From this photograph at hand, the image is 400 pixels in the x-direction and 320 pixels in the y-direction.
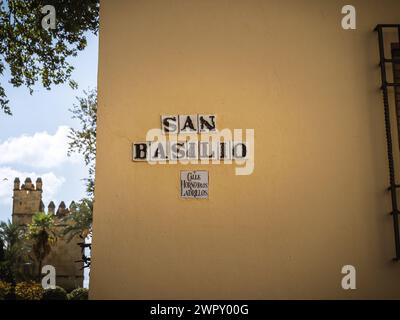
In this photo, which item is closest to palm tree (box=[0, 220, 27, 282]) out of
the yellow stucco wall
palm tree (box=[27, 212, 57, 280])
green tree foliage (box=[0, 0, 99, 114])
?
palm tree (box=[27, 212, 57, 280])

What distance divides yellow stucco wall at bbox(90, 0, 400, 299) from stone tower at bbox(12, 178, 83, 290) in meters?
20.8

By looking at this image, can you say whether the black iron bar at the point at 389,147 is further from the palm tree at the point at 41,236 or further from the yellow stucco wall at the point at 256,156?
the palm tree at the point at 41,236

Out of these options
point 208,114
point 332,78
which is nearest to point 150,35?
point 208,114

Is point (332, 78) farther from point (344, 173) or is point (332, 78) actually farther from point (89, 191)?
point (89, 191)

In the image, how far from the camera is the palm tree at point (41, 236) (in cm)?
2072

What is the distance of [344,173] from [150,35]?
208cm

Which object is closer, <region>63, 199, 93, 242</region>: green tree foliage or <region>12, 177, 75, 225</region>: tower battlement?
<region>63, 199, 93, 242</region>: green tree foliage

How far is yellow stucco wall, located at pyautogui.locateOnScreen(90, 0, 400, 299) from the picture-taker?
316 centimetres

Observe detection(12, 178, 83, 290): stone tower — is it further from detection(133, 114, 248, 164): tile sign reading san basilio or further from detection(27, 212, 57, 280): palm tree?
detection(133, 114, 248, 164): tile sign reading san basilio

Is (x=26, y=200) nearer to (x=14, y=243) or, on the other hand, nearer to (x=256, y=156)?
(x=14, y=243)

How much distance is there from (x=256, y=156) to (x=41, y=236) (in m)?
19.9

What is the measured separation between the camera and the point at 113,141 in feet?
11.0

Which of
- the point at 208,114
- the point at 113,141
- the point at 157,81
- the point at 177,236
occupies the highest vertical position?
the point at 157,81

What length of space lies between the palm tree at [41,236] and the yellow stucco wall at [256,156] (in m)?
19.4
